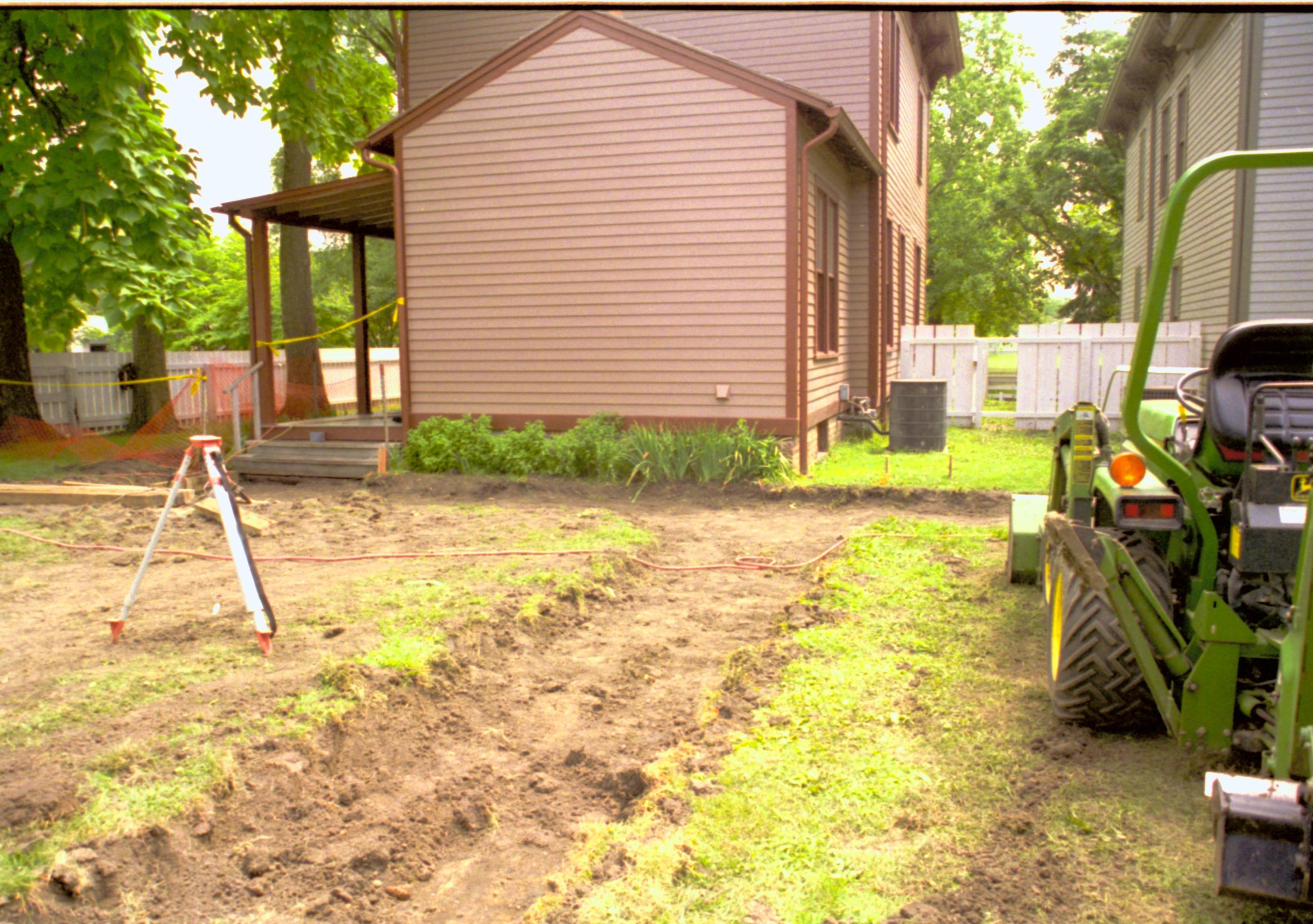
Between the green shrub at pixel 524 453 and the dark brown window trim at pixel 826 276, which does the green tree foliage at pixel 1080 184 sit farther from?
the green shrub at pixel 524 453

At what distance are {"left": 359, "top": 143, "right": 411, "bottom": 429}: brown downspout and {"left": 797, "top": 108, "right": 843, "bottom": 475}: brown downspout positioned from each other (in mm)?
4961

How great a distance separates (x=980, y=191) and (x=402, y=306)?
1463 inches

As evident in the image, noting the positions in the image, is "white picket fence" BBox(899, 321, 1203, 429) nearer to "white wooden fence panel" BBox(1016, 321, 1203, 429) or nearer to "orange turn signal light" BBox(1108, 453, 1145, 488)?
"white wooden fence panel" BBox(1016, 321, 1203, 429)

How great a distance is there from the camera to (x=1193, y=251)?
16344 millimetres

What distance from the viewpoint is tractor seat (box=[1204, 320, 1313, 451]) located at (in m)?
3.55

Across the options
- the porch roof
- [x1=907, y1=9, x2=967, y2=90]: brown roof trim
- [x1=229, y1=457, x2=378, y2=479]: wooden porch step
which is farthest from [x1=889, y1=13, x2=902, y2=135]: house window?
[x1=229, y1=457, x2=378, y2=479]: wooden porch step

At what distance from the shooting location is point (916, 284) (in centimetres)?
2214

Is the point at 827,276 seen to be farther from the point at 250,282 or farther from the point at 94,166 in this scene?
the point at 94,166

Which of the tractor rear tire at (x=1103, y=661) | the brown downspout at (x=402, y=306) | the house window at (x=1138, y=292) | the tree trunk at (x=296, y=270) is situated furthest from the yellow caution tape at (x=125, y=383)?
the house window at (x=1138, y=292)

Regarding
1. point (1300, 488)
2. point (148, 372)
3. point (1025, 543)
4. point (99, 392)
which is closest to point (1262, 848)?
point (1300, 488)

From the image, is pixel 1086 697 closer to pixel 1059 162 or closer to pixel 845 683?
pixel 845 683

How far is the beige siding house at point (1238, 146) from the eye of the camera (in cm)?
1249

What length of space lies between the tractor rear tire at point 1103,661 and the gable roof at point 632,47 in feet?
26.1

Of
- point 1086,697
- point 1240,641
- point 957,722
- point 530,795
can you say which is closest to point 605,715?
point 530,795
